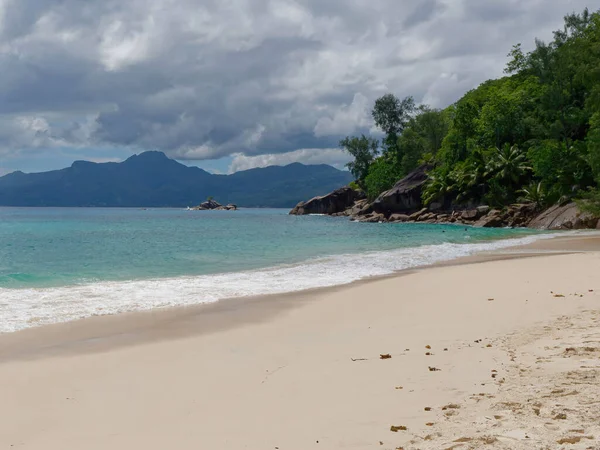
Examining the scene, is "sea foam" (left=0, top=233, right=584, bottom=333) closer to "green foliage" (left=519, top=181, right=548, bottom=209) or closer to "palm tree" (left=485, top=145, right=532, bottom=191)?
"green foliage" (left=519, top=181, right=548, bottom=209)

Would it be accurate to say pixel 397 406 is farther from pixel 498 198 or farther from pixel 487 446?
pixel 498 198

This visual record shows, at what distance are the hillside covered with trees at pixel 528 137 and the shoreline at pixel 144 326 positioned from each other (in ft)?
101

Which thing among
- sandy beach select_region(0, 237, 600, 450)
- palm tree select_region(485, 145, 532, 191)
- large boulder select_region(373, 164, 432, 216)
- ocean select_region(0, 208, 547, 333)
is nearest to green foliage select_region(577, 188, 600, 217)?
ocean select_region(0, 208, 547, 333)

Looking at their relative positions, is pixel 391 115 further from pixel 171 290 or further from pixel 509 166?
pixel 171 290

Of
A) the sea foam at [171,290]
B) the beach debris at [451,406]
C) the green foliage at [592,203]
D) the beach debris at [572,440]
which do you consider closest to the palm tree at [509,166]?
the green foliage at [592,203]

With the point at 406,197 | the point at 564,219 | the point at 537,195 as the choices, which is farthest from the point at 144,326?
the point at 406,197

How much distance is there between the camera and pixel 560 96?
5522 centimetres

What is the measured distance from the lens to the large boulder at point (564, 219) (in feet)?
144

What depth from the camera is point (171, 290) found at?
54.4ft

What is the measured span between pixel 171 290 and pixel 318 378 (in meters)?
10.8

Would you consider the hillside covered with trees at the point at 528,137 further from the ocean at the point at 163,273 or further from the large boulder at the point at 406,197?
the ocean at the point at 163,273

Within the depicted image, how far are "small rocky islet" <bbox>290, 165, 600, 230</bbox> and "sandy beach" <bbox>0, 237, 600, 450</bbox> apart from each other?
38589 millimetres

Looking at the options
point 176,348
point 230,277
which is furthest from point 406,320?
point 230,277

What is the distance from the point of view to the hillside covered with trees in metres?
49.6
